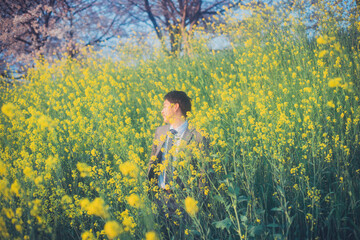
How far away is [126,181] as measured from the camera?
1.82 meters

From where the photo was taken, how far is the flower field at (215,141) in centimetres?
153

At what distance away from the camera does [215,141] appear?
6.76 feet

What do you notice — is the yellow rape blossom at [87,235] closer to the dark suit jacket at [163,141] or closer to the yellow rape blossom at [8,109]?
the dark suit jacket at [163,141]

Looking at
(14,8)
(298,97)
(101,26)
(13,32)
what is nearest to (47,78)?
(298,97)

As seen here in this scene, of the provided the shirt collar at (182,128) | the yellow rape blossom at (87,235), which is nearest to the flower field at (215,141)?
the yellow rape blossom at (87,235)

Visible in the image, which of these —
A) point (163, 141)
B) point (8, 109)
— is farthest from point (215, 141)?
point (8, 109)

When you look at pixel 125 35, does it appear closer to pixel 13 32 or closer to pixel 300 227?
pixel 13 32

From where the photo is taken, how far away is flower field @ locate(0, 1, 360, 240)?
5.03ft

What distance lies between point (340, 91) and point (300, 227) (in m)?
2.03

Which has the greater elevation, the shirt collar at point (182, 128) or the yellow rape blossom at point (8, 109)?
the yellow rape blossom at point (8, 109)

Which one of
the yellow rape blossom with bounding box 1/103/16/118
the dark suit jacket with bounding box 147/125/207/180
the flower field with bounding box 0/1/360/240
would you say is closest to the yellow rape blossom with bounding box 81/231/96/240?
the flower field with bounding box 0/1/360/240

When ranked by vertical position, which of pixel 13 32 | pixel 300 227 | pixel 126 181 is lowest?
pixel 300 227

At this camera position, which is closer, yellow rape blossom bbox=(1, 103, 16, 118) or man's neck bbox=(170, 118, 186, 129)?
yellow rape blossom bbox=(1, 103, 16, 118)

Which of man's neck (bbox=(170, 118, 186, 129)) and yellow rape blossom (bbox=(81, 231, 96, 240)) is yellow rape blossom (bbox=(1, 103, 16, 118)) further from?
man's neck (bbox=(170, 118, 186, 129))
